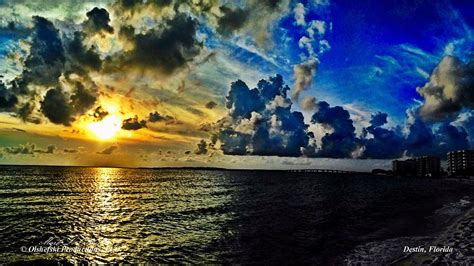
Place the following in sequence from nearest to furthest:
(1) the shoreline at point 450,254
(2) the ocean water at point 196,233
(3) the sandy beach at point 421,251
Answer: (1) the shoreline at point 450,254
(3) the sandy beach at point 421,251
(2) the ocean water at point 196,233

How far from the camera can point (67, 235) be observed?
30500 mm

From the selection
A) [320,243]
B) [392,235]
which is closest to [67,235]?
[320,243]

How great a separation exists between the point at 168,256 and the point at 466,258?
1862cm

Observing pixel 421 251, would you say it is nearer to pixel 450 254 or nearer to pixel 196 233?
pixel 450 254

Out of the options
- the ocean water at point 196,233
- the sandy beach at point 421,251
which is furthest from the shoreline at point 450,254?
the ocean water at point 196,233

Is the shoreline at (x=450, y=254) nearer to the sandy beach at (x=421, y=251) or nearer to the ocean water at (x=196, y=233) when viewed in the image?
the sandy beach at (x=421, y=251)

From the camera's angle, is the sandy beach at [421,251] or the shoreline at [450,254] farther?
Result: the sandy beach at [421,251]

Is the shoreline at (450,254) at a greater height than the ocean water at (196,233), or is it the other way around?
the shoreline at (450,254)

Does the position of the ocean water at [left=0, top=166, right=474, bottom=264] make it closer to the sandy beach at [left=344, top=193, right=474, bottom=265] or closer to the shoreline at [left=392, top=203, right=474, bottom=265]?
the sandy beach at [left=344, top=193, right=474, bottom=265]

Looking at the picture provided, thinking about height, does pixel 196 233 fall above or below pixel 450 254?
below

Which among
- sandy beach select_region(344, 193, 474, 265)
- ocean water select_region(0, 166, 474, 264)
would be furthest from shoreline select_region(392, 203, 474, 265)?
ocean water select_region(0, 166, 474, 264)

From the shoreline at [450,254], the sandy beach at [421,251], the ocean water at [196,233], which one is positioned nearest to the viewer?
the shoreline at [450,254]

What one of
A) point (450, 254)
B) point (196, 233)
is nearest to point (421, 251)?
point (450, 254)

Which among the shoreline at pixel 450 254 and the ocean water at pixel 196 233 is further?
the ocean water at pixel 196 233
